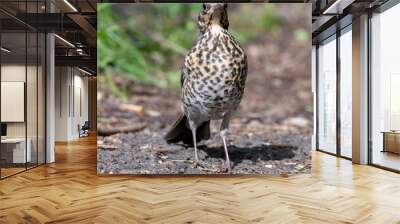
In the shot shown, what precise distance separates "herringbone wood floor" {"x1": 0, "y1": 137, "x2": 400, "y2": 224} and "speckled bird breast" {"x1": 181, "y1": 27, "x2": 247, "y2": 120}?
962 mm

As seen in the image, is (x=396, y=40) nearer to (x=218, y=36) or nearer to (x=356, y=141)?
(x=356, y=141)

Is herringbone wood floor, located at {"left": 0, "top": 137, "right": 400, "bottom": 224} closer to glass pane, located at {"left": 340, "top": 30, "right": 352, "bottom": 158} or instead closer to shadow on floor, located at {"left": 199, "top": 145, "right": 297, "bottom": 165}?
shadow on floor, located at {"left": 199, "top": 145, "right": 297, "bottom": 165}

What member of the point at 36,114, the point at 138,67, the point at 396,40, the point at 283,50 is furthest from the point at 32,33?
the point at 396,40

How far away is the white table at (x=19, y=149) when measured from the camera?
5480 millimetres

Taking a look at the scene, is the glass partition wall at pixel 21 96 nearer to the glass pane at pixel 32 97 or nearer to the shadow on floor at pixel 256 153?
the glass pane at pixel 32 97

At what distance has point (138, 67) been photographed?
4.86 metres

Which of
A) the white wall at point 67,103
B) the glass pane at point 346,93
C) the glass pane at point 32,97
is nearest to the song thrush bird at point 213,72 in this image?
the glass pane at point 32,97

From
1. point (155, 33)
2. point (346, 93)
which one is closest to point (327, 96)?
point (346, 93)

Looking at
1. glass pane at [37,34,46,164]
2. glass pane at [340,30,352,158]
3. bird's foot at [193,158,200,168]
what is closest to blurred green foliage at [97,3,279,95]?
bird's foot at [193,158,200,168]

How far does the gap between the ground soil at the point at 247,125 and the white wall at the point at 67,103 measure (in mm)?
8522

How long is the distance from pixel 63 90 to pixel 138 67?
9.12m

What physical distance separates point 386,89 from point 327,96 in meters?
2.65

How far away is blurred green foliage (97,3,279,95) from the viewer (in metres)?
4.81

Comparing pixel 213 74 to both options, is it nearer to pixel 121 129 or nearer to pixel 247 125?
pixel 247 125
